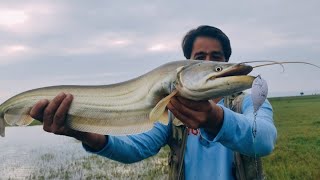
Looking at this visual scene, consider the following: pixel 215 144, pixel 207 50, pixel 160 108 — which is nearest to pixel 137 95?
pixel 160 108

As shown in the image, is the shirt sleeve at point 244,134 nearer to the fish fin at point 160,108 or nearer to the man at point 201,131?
the man at point 201,131

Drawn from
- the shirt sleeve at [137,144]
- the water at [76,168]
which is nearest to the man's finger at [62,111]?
the shirt sleeve at [137,144]

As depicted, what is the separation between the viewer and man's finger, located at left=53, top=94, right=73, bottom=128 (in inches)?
149

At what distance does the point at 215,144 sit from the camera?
386cm

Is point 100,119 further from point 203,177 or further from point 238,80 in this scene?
point 238,80

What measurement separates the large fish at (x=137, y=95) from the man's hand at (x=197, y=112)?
2.5 inches

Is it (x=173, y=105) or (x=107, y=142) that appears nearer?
(x=173, y=105)

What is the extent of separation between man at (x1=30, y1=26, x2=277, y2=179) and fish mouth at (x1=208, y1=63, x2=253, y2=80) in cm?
28

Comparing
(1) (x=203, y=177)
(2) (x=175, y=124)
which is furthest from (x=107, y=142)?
(1) (x=203, y=177)

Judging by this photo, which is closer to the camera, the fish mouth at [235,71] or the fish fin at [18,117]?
the fish mouth at [235,71]

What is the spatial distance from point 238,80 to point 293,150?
13.2 meters

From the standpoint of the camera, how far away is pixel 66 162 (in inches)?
681

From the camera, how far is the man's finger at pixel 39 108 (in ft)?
12.6

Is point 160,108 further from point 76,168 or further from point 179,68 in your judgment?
point 76,168
